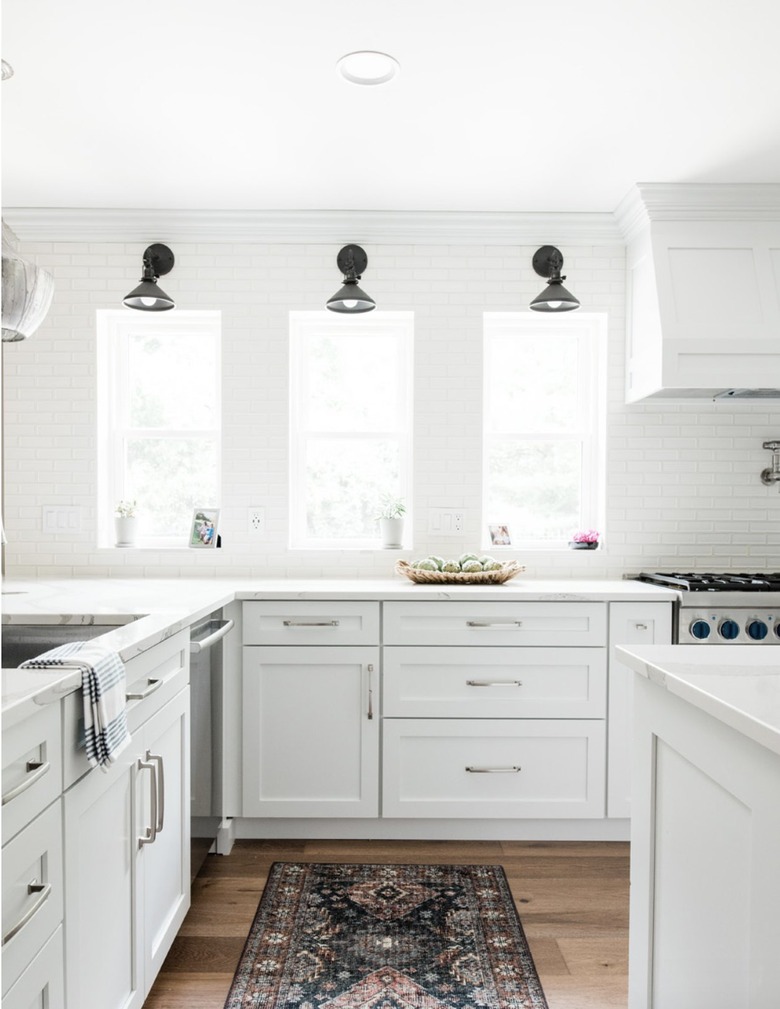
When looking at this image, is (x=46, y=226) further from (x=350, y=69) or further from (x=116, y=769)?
(x=116, y=769)

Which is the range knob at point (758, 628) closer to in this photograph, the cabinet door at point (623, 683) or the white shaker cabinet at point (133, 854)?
the cabinet door at point (623, 683)

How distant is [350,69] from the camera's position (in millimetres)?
2244

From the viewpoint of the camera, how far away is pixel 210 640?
241 cm

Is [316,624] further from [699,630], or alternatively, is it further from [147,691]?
[699,630]

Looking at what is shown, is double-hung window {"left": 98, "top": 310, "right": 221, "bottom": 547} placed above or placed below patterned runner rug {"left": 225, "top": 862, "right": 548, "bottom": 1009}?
above

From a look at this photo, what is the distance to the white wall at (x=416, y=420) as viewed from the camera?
3.44 m

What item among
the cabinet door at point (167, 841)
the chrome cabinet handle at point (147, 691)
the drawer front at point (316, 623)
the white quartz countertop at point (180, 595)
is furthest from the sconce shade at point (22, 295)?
the drawer front at point (316, 623)

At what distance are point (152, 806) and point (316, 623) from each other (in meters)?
1.16

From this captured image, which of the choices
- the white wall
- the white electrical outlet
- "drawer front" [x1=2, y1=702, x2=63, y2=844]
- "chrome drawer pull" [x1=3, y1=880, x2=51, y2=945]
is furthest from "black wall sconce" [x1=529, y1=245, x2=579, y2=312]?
"chrome drawer pull" [x1=3, y1=880, x2=51, y2=945]

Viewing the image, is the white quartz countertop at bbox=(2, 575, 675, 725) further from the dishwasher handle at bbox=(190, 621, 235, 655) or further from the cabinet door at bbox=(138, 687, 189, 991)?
the cabinet door at bbox=(138, 687, 189, 991)

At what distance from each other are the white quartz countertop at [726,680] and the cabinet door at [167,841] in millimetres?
1168

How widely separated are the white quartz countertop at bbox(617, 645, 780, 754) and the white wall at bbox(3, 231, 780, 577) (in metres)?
1.92

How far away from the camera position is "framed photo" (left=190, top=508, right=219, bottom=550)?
136 inches

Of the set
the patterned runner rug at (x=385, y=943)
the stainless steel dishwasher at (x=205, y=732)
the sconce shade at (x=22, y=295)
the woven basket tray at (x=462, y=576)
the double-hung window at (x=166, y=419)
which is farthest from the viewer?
the double-hung window at (x=166, y=419)
